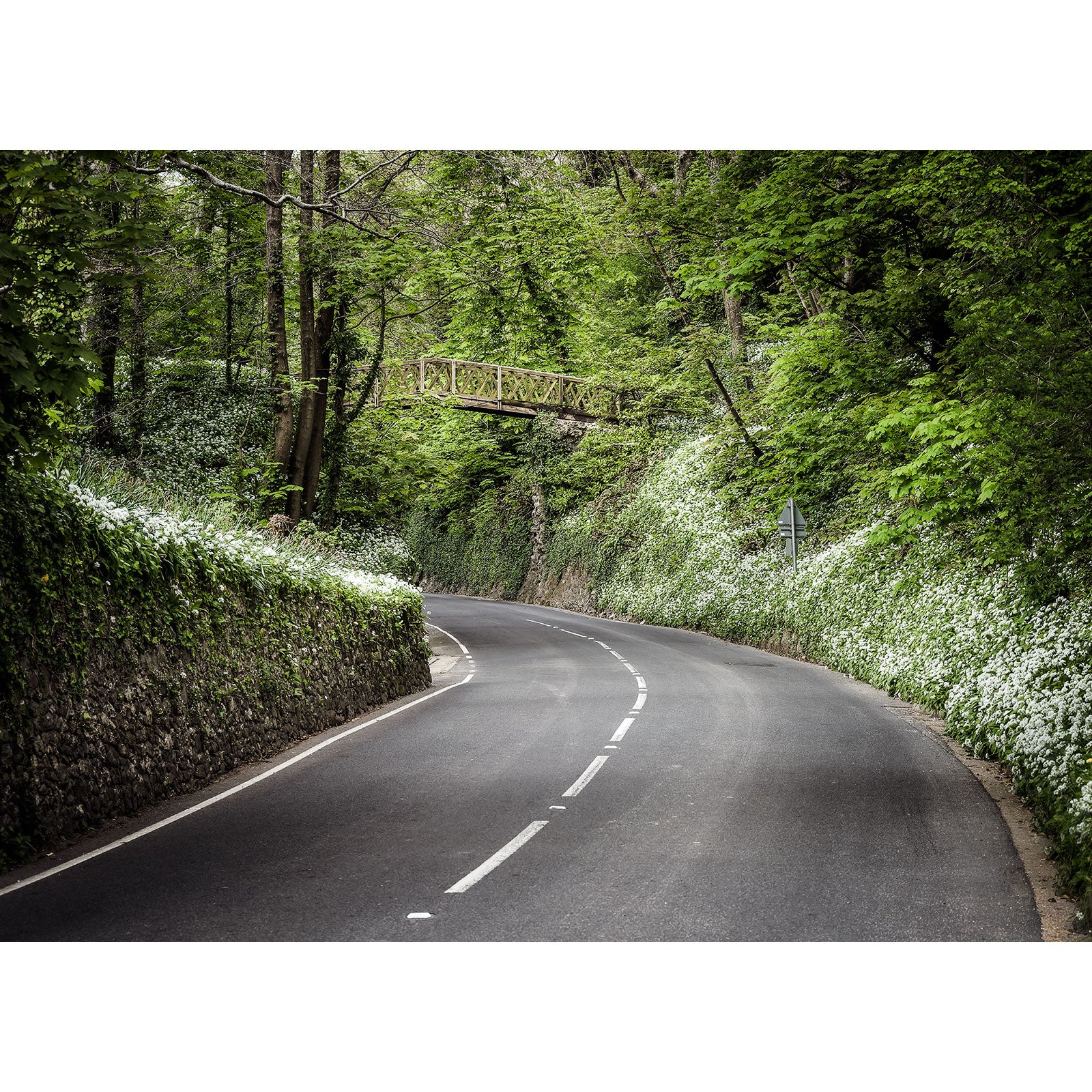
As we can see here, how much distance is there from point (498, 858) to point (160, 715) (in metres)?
3.71

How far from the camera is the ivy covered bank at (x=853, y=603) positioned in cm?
855

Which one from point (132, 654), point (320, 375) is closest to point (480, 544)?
point (320, 375)

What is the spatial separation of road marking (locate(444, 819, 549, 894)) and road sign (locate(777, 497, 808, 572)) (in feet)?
53.6

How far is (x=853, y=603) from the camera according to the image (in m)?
19.1

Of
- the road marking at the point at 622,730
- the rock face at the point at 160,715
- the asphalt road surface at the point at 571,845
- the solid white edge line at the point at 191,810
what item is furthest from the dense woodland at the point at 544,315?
the road marking at the point at 622,730

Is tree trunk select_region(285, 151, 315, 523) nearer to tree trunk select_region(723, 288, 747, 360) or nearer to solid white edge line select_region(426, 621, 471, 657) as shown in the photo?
solid white edge line select_region(426, 621, 471, 657)

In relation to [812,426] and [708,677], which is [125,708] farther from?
[812,426]

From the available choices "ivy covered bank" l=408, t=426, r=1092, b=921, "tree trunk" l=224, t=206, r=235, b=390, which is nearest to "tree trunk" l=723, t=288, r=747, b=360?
"ivy covered bank" l=408, t=426, r=1092, b=921

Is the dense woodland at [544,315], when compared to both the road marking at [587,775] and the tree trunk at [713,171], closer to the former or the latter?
the tree trunk at [713,171]

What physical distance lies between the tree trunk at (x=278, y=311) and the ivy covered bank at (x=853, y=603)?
1145 centimetres

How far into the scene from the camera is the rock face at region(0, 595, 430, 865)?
275 inches

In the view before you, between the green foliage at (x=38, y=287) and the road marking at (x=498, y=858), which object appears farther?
the road marking at (x=498, y=858)

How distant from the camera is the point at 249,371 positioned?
23.9 meters

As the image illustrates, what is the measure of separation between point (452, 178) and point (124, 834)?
10.7 meters
